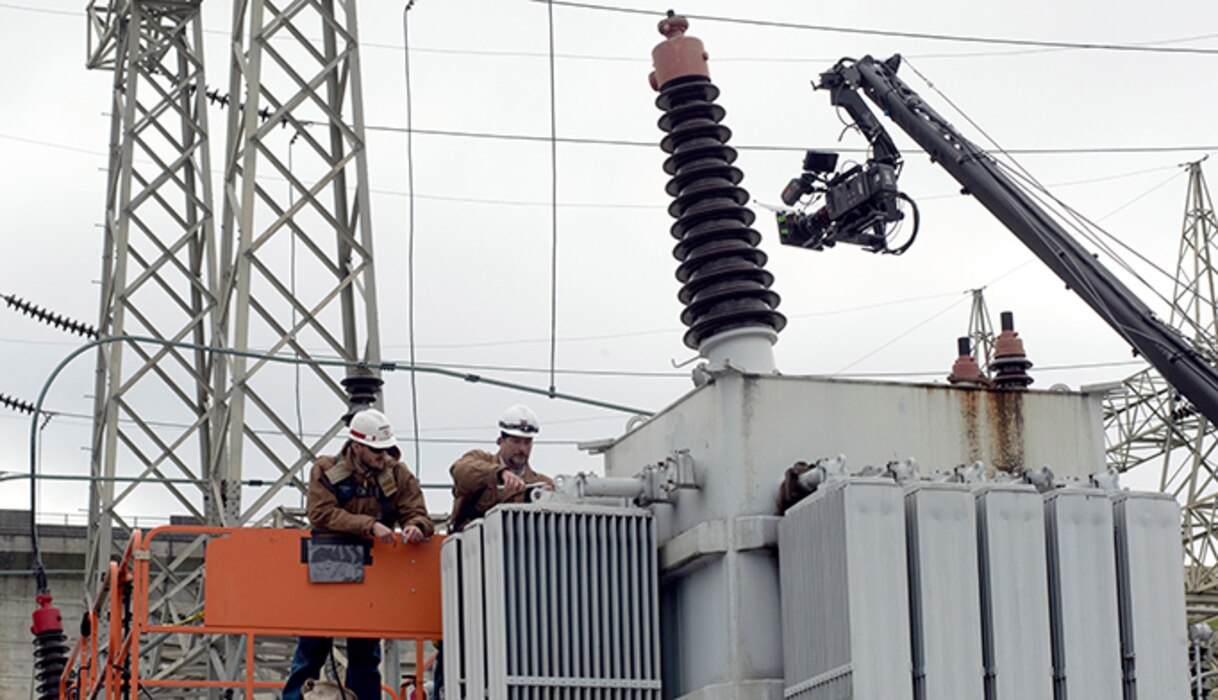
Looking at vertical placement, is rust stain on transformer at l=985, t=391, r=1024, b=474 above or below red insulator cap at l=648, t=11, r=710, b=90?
below

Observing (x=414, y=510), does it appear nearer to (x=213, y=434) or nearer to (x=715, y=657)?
(x=715, y=657)

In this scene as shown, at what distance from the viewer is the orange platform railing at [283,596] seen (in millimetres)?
Result: 10734

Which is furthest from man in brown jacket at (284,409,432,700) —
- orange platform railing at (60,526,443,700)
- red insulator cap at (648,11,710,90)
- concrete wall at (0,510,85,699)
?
concrete wall at (0,510,85,699)

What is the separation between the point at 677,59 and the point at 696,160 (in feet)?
1.75

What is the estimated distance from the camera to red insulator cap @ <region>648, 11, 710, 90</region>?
1041 centimetres

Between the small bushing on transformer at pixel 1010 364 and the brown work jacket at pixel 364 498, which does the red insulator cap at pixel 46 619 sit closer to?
the brown work jacket at pixel 364 498

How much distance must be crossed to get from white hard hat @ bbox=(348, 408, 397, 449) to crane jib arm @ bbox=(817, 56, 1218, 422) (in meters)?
13.9

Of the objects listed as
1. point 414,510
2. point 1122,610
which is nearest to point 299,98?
point 414,510

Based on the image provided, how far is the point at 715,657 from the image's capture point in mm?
9148

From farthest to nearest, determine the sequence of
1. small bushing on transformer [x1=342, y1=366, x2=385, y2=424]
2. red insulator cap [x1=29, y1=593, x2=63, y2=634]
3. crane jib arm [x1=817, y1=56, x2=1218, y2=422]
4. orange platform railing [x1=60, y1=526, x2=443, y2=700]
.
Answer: crane jib arm [x1=817, y1=56, x2=1218, y2=422]
small bushing on transformer [x1=342, y1=366, x2=385, y2=424]
red insulator cap [x1=29, y1=593, x2=63, y2=634]
orange platform railing [x1=60, y1=526, x2=443, y2=700]

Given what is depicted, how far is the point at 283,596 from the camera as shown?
35.4 feet

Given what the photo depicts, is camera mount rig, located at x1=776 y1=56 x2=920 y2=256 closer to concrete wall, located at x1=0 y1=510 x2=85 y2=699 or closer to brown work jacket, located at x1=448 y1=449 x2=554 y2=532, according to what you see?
brown work jacket, located at x1=448 y1=449 x2=554 y2=532

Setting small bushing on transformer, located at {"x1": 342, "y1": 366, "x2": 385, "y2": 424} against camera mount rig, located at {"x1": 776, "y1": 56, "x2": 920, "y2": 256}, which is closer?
small bushing on transformer, located at {"x1": 342, "y1": 366, "x2": 385, "y2": 424}

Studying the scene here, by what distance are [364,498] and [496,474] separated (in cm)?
74
